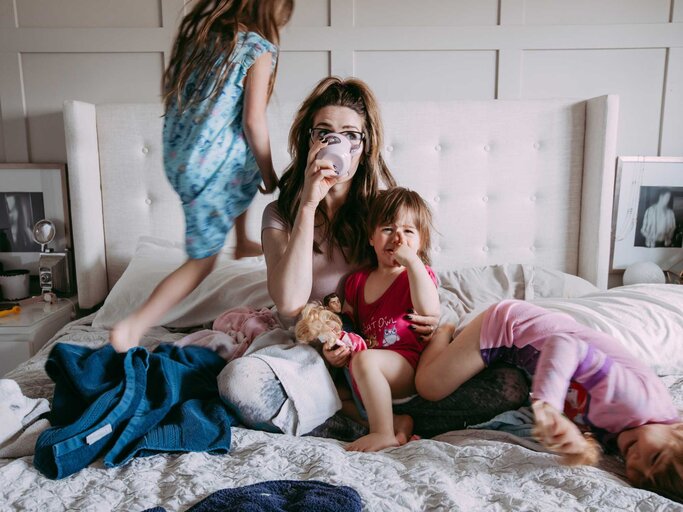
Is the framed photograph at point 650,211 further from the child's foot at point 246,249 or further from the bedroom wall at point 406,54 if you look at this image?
the child's foot at point 246,249

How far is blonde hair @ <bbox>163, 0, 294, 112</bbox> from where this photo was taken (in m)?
0.86

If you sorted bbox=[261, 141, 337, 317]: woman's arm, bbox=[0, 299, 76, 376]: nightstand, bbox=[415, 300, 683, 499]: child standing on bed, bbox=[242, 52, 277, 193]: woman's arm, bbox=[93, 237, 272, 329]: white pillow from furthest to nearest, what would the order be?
bbox=[0, 299, 76, 376]: nightstand < bbox=[93, 237, 272, 329]: white pillow < bbox=[261, 141, 337, 317]: woman's arm < bbox=[242, 52, 277, 193]: woman's arm < bbox=[415, 300, 683, 499]: child standing on bed

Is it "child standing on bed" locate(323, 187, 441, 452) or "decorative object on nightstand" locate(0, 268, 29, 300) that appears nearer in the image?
"child standing on bed" locate(323, 187, 441, 452)

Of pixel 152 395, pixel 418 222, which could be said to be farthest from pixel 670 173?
pixel 152 395

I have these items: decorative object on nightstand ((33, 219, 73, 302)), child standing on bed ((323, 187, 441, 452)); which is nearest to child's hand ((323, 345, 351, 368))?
child standing on bed ((323, 187, 441, 452))

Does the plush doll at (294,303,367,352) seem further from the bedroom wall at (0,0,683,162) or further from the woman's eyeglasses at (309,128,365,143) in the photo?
the bedroom wall at (0,0,683,162)

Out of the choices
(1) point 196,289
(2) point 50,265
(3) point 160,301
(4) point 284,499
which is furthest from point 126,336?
(2) point 50,265

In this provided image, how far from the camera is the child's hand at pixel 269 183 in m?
0.98

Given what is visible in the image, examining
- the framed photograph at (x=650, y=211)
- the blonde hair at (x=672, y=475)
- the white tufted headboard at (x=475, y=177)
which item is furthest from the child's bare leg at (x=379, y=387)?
the framed photograph at (x=650, y=211)

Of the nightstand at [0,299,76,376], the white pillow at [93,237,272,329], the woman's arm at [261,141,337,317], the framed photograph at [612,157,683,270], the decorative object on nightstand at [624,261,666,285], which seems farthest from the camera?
the framed photograph at [612,157,683,270]

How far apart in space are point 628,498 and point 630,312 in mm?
678

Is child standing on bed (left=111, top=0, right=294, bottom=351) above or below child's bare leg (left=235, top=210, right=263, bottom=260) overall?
above

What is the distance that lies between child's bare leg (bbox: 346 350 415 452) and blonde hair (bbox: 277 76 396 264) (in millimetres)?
301

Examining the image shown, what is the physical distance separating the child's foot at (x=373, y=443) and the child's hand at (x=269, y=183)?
500 millimetres
